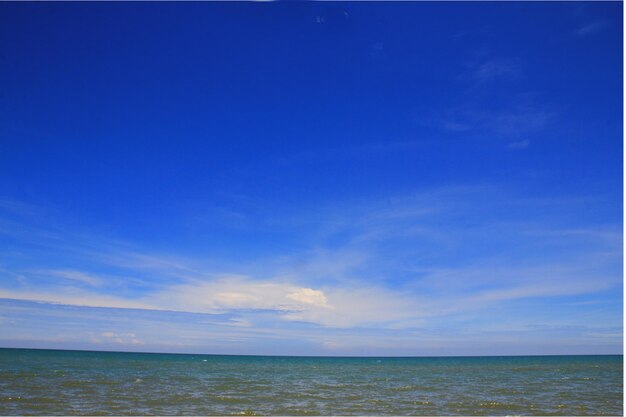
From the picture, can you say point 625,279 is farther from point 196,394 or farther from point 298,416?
point 196,394

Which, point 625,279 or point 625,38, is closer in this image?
point 625,279

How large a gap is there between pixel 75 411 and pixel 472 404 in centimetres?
2086

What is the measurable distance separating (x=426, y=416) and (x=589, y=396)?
15.5 meters

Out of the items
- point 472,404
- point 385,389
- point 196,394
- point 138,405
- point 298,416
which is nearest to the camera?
point 298,416

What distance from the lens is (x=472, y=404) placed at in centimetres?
2517

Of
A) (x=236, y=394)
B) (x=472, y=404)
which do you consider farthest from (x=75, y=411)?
(x=472, y=404)

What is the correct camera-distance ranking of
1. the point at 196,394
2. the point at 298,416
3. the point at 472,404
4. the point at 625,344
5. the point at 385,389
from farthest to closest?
1. the point at 385,389
2. the point at 196,394
3. the point at 472,404
4. the point at 298,416
5. the point at 625,344

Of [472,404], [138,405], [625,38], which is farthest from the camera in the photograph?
[472,404]

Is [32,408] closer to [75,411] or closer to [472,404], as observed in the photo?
[75,411]

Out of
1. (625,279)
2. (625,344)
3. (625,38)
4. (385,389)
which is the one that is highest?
(625,38)

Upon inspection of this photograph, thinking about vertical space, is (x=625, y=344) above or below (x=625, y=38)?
below

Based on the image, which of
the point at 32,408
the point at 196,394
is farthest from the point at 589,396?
the point at 32,408

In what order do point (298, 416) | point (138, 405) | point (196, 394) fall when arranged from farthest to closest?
point (196, 394) → point (138, 405) → point (298, 416)

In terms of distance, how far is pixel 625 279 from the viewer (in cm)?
757
